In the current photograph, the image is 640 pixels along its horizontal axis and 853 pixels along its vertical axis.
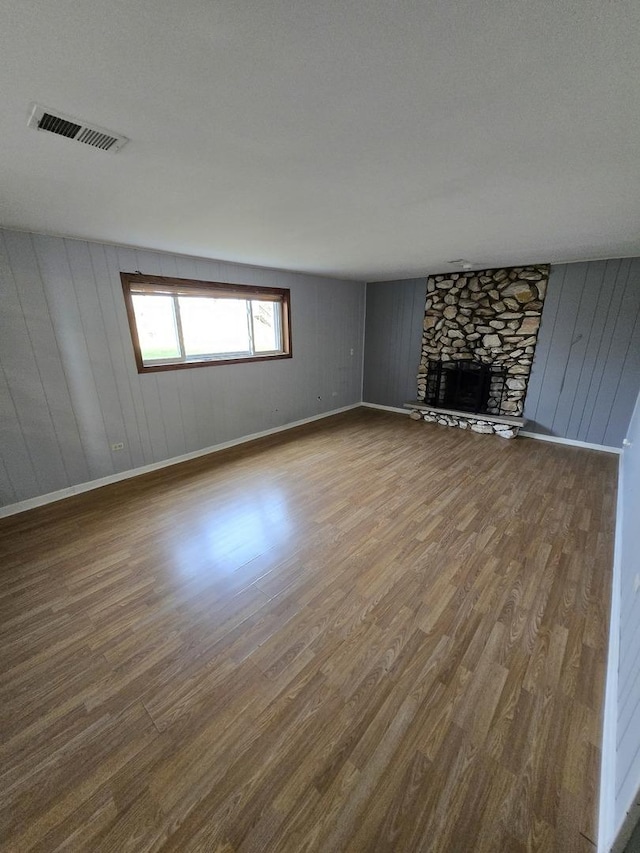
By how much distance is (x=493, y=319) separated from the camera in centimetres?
470

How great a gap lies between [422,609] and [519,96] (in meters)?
2.31

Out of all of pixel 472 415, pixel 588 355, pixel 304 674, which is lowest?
pixel 304 674

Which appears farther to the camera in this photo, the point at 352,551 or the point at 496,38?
the point at 352,551

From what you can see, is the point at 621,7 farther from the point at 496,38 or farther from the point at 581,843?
the point at 581,843

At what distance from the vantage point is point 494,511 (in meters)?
2.88

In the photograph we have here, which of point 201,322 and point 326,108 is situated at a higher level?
point 326,108

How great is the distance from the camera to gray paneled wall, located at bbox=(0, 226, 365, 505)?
8.87ft

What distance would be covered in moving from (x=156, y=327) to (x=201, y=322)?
56 centimetres

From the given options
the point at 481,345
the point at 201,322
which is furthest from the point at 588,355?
the point at 201,322

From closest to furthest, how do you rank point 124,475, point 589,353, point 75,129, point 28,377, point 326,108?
1. point 326,108
2. point 75,129
3. point 28,377
4. point 124,475
5. point 589,353

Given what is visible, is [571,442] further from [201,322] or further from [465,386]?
[201,322]

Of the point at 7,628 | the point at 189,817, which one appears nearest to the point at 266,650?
the point at 189,817

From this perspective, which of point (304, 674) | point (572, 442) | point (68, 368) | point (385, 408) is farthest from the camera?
point (385, 408)

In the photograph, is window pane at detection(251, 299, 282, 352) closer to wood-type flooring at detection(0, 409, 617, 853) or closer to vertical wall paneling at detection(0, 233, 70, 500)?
vertical wall paneling at detection(0, 233, 70, 500)
